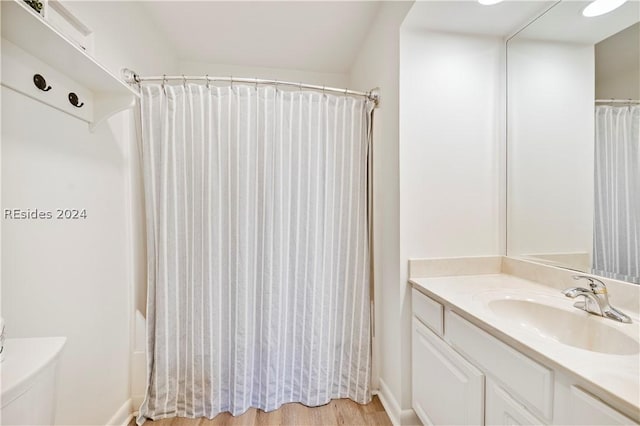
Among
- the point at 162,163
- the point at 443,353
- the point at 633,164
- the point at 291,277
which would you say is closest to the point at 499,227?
the point at 633,164

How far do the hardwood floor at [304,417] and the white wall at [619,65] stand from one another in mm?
1952

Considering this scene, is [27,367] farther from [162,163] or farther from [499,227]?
[499,227]

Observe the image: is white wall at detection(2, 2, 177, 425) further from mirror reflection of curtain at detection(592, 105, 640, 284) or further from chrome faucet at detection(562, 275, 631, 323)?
mirror reflection of curtain at detection(592, 105, 640, 284)

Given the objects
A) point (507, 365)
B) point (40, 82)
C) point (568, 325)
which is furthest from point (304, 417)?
point (40, 82)

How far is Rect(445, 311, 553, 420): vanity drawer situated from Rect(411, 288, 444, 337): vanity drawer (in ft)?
0.20

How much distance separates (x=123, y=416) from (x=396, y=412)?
1.54 m

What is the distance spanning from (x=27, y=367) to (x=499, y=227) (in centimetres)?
208

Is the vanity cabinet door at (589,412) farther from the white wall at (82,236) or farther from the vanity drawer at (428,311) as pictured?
the white wall at (82,236)

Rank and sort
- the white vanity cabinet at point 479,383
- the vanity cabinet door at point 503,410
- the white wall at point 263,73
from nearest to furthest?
the white vanity cabinet at point 479,383
the vanity cabinet door at point 503,410
the white wall at point 263,73

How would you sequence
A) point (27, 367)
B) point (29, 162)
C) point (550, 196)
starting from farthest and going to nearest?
1. point (550, 196)
2. point (29, 162)
3. point (27, 367)

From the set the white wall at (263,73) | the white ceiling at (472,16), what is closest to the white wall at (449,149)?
the white ceiling at (472,16)

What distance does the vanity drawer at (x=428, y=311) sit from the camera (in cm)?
112

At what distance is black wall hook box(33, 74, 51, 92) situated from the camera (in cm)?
87

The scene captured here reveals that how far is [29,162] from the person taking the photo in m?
0.88
